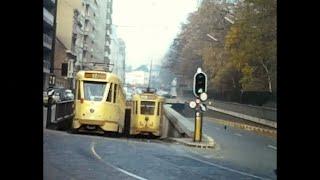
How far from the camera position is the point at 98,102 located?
470 centimetres

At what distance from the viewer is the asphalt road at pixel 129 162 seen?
12.5ft

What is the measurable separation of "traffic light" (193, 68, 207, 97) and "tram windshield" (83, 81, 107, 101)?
945 millimetres

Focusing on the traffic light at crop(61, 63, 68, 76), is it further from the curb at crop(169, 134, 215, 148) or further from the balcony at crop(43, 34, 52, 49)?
the curb at crop(169, 134, 215, 148)

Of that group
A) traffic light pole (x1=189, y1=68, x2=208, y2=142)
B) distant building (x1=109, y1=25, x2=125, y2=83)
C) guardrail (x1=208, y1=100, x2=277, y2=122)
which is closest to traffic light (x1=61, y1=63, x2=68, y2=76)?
distant building (x1=109, y1=25, x2=125, y2=83)

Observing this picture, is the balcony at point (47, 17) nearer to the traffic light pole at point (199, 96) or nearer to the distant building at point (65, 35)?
the distant building at point (65, 35)

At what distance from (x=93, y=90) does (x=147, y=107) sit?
57cm

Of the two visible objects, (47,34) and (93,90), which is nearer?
(47,34)

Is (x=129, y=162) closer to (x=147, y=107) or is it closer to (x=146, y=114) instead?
(x=147, y=107)

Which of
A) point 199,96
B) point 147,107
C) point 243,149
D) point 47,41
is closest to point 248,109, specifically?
point 243,149

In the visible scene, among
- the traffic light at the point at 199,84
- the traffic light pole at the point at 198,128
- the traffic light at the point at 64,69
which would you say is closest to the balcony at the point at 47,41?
the traffic light at the point at 64,69

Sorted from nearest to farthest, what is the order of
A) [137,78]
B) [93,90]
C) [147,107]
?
[137,78]
[147,107]
[93,90]

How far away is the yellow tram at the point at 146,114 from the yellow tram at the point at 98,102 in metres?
0.13
